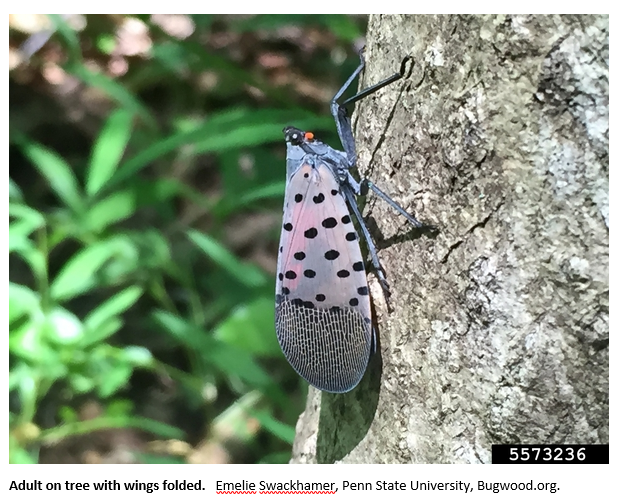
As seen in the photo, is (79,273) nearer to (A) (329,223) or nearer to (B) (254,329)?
(B) (254,329)

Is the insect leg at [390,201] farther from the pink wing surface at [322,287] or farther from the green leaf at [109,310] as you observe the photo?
the green leaf at [109,310]

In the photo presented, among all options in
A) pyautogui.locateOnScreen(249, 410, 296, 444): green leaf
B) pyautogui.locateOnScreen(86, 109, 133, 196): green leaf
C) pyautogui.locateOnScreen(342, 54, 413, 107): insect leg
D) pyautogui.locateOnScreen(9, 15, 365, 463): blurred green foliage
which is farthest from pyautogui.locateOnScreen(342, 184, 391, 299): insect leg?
pyautogui.locateOnScreen(86, 109, 133, 196): green leaf

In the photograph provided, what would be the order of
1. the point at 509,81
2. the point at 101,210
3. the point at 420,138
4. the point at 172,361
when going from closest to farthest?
the point at 509,81
the point at 420,138
the point at 101,210
the point at 172,361

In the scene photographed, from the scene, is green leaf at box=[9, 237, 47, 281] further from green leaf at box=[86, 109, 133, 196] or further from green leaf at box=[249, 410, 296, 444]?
green leaf at box=[249, 410, 296, 444]

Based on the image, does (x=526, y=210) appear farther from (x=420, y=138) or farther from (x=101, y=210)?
(x=101, y=210)

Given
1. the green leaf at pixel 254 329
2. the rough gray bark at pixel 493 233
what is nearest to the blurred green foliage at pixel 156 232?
the green leaf at pixel 254 329
